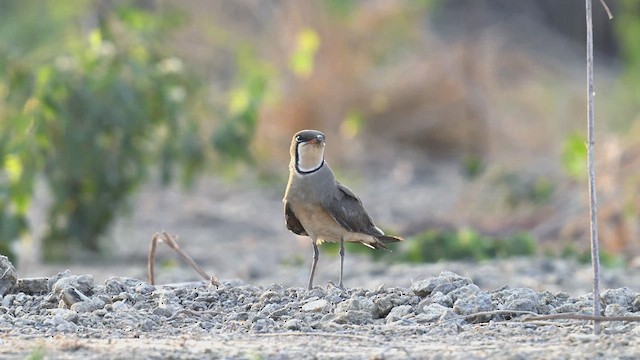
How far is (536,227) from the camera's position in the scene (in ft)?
39.0

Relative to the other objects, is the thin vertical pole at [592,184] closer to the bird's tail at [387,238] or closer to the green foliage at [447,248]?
the bird's tail at [387,238]

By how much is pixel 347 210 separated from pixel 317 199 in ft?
0.49

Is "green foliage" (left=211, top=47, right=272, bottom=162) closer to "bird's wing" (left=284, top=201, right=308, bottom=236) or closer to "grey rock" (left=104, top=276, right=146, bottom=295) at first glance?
"bird's wing" (left=284, top=201, right=308, bottom=236)

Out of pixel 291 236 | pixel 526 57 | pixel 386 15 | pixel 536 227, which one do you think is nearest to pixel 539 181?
pixel 536 227

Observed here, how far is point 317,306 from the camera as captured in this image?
5086 mm

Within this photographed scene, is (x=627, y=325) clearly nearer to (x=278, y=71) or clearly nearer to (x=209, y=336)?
(x=209, y=336)

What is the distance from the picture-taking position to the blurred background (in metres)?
9.84

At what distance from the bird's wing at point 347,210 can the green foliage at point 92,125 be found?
154 inches

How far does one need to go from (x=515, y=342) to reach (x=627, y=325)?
52cm

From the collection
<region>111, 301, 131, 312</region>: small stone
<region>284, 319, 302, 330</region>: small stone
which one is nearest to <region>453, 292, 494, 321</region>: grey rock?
<region>284, 319, 302, 330</region>: small stone

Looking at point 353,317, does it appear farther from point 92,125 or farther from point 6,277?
point 92,125

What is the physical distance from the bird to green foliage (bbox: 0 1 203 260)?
381 centimetres

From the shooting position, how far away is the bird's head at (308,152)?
5.70 m

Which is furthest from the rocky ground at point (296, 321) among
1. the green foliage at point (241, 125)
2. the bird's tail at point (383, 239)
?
the green foliage at point (241, 125)
